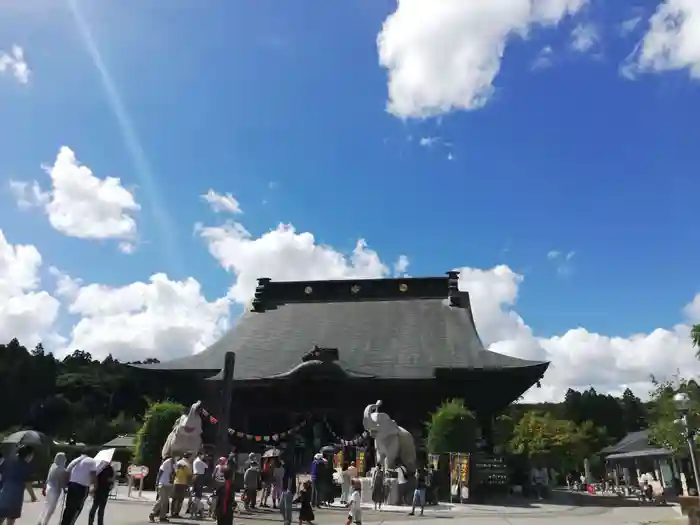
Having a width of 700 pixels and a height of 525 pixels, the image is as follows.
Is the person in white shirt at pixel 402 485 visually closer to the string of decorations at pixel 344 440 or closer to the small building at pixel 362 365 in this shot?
the string of decorations at pixel 344 440

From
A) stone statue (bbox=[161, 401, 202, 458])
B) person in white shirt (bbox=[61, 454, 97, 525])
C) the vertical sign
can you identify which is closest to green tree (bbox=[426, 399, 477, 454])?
the vertical sign

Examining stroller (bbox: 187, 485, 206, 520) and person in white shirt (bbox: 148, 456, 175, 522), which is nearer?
person in white shirt (bbox: 148, 456, 175, 522)

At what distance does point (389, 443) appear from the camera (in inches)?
751

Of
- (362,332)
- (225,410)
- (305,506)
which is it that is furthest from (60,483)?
(362,332)

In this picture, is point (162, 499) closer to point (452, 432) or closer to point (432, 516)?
point (432, 516)

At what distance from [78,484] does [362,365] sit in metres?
20.6

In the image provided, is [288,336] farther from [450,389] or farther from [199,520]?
[199,520]

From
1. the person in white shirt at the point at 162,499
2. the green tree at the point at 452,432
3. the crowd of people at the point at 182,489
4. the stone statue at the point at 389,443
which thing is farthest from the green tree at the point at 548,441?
the person in white shirt at the point at 162,499

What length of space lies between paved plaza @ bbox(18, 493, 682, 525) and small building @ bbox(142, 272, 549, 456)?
803 cm

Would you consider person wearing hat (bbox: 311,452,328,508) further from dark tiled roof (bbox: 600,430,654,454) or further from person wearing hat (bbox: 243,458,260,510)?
dark tiled roof (bbox: 600,430,654,454)

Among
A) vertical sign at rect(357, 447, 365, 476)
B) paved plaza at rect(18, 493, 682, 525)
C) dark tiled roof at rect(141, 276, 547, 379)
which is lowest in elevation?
paved plaza at rect(18, 493, 682, 525)

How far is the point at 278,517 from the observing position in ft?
45.4

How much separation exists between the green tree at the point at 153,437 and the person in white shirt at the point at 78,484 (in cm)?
1305

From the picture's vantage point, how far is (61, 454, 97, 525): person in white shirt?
876 centimetres
